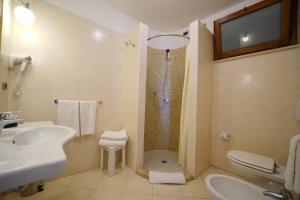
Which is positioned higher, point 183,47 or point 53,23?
point 183,47

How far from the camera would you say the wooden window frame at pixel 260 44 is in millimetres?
1476

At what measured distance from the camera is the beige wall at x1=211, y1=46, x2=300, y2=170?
1546mm

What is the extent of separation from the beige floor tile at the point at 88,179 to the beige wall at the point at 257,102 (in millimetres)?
1762

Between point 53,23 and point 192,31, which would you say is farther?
point 192,31

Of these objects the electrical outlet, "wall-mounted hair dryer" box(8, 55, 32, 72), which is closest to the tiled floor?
the electrical outlet

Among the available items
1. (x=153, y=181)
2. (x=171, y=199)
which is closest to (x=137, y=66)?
(x=153, y=181)

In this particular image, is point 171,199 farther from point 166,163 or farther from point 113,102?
point 113,102

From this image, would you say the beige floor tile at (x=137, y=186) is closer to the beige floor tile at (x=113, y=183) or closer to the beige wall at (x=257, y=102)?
the beige floor tile at (x=113, y=183)

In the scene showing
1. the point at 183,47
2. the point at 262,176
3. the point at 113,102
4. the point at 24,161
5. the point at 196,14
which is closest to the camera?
the point at 24,161

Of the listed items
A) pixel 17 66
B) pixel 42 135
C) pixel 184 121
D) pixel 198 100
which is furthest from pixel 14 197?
pixel 198 100

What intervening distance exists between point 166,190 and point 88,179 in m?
0.99

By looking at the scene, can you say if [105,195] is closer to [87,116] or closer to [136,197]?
[136,197]

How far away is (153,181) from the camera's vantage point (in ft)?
5.49

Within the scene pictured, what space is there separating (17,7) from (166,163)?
2.63 meters
